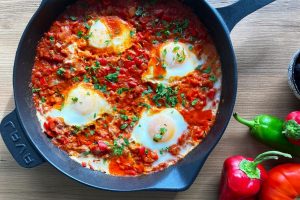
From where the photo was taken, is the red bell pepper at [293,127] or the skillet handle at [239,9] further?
the red bell pepper at [293,127]

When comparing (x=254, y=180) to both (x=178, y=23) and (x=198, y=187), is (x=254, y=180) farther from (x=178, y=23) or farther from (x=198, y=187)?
(x=178, y=23)

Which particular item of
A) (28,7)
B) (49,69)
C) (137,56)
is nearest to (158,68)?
(137,56)

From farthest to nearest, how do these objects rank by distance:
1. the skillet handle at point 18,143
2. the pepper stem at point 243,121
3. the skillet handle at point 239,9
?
the pepper stem at point 243,121 → the skillet handle at point 18,143 → the skillet handle at point 239,9

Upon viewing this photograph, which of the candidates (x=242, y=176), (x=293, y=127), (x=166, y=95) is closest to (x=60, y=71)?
(x=166, y=95)

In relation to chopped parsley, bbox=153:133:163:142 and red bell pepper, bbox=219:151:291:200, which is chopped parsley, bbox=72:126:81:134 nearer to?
chopped parsley, bbox=153:133:163:142

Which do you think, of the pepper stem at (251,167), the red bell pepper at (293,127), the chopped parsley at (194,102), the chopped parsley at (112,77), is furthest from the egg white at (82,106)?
the red bell pepper at (293,127)

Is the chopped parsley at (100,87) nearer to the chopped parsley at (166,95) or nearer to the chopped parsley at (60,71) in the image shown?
the chopped parsley at (60,71)

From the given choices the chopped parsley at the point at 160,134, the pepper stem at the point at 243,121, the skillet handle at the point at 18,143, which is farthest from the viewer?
the chopped parsley at the point at 160,134
